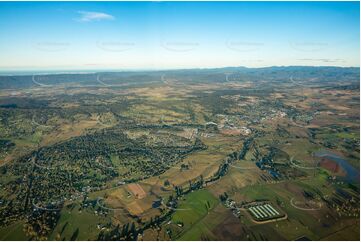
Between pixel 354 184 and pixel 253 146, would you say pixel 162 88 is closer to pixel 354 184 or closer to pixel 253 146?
pixel 253 146

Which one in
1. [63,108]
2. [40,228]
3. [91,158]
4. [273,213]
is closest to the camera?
[40,228]

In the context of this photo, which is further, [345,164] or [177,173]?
[345,164]

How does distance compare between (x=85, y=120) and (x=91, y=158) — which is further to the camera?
(x=85, y=120)

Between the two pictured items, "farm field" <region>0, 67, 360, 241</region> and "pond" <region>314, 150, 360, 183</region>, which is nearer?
"farm field" <region>0, 67, 360, 241</region>

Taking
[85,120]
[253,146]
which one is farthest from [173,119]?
[253,146]

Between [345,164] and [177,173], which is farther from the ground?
[345,164]

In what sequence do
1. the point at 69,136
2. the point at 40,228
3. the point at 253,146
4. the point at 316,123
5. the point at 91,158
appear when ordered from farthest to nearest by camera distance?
the point at 316,123 → the point at 69,136 → the point at 253,146 → the point at 91,158 → the point at 40,228

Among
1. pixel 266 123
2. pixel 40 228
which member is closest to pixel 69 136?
pixel 40 228

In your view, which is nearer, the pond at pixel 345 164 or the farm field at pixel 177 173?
the farm field at pixel 177 173

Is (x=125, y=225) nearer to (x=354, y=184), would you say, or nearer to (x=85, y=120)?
(x=354, y=184)
